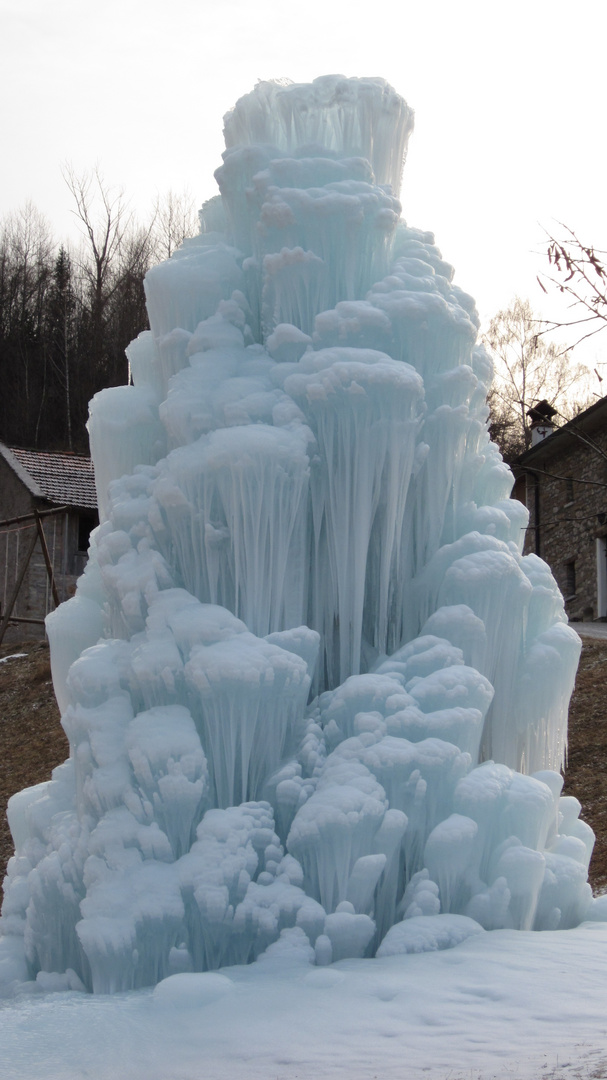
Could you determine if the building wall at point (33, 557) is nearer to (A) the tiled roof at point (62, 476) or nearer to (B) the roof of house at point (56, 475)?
(B) the roof of house at point (56, 475)

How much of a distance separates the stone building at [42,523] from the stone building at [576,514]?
36.4ft

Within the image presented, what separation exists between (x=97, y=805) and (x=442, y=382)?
12.4ft

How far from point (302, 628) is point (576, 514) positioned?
20.0 m

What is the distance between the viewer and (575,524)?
27.6 metres

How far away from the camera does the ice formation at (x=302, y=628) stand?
6.61 m

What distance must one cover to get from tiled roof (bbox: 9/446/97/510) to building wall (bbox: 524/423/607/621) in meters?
11.3

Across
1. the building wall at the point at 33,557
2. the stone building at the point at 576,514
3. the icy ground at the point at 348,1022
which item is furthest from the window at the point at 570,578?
the icy ground at the point at 348,1022

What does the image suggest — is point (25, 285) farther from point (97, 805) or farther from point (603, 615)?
point (97, 805)

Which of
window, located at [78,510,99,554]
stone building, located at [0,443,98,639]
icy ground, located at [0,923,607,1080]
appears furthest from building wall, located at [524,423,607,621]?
icy ground, located at [0,923,607,1080]

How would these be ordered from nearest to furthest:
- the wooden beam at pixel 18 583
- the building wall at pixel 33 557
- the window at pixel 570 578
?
the wooden beam at pixel 18 583 < the building wall at pixel 33 557 < the window at pixel 570 578

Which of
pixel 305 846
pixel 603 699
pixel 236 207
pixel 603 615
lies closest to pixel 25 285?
pixel 603 615

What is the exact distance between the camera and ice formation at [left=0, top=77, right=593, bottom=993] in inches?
260

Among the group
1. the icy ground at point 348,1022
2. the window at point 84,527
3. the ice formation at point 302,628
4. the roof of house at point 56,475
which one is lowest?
the icy ground at point 348,1022

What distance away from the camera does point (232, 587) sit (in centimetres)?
766
